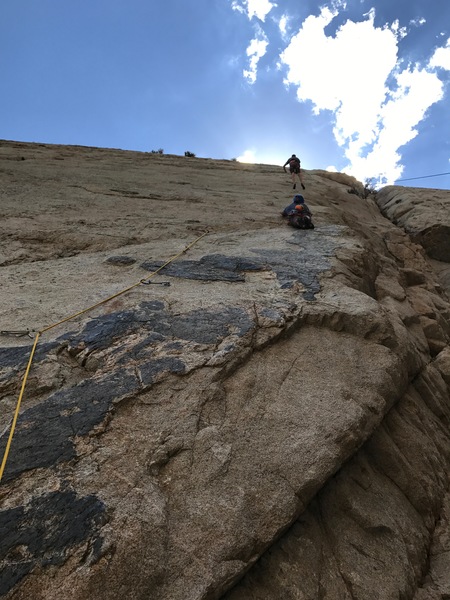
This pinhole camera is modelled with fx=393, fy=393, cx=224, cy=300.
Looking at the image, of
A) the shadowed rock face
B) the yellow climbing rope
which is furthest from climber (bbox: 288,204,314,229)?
the yellow climbing rope

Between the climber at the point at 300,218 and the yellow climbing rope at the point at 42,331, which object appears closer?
the yellow climbing rope at the point at 42,331

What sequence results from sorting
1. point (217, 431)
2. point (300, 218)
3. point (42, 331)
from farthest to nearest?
point (300, 218), point (42, 331), point (217, 431)

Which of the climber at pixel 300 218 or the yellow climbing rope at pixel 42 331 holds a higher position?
the climber at pixel 300 218

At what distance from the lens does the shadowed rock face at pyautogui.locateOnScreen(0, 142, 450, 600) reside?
83.5 inches

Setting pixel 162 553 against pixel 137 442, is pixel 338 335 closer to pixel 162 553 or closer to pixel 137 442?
pixel 137 442

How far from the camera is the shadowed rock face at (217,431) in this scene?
2121 mm

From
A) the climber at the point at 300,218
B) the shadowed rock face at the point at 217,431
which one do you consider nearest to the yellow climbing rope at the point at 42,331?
the shadowed rock face at the point at 217,431

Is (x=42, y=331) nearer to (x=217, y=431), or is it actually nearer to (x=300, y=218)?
(x=217, y=431)

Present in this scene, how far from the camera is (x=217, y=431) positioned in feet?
9.14

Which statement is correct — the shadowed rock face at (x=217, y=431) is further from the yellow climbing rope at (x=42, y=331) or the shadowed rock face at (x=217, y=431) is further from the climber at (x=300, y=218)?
the climber at (x=300, y=218)

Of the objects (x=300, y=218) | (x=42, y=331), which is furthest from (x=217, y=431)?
(x=300, y=218)

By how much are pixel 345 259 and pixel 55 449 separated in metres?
4.72

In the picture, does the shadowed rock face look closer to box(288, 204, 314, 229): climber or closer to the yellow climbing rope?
the yellow climbing rope

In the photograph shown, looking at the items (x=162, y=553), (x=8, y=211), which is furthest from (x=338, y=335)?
(x=8, y=211)
